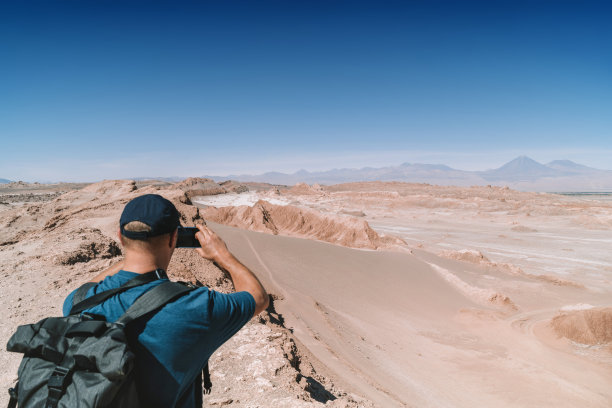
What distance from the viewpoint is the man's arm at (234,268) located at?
4.79 feet

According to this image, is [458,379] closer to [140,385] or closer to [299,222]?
[140,385]

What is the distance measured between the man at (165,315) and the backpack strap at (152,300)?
3cm

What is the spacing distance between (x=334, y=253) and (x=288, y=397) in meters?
9.69

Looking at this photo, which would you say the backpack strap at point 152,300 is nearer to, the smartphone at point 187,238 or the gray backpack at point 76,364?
the gray backpack at point 76,364

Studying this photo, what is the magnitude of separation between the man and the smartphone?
0.14 m

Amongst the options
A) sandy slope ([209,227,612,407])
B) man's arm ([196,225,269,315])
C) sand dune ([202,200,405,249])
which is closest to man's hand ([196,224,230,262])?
man's arm ([196,225,269,315])

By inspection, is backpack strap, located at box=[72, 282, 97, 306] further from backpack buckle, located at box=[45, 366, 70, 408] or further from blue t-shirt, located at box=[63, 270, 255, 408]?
backpack buckle, located at box=[45, 366, 70, 408]

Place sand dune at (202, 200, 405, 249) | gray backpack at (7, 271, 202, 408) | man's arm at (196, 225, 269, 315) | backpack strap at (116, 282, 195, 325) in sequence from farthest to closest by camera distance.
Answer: sand dune at (202, 200, 405, 249), man's arm at (196, 225, 269, 315), backpack strap at (116, 282, 195, 325), gray backpack at (7, 271, 202, 408)

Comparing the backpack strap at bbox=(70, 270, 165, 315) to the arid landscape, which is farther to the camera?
the arid landscape

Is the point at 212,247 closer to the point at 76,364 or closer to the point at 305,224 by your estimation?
the point at 76,364

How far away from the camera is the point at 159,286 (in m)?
1.17

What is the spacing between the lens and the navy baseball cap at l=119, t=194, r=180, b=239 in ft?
4.28

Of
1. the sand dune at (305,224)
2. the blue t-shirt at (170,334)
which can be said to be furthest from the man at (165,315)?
the sand dune at (305,224)

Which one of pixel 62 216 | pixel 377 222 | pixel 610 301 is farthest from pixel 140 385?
pixel 377 222
